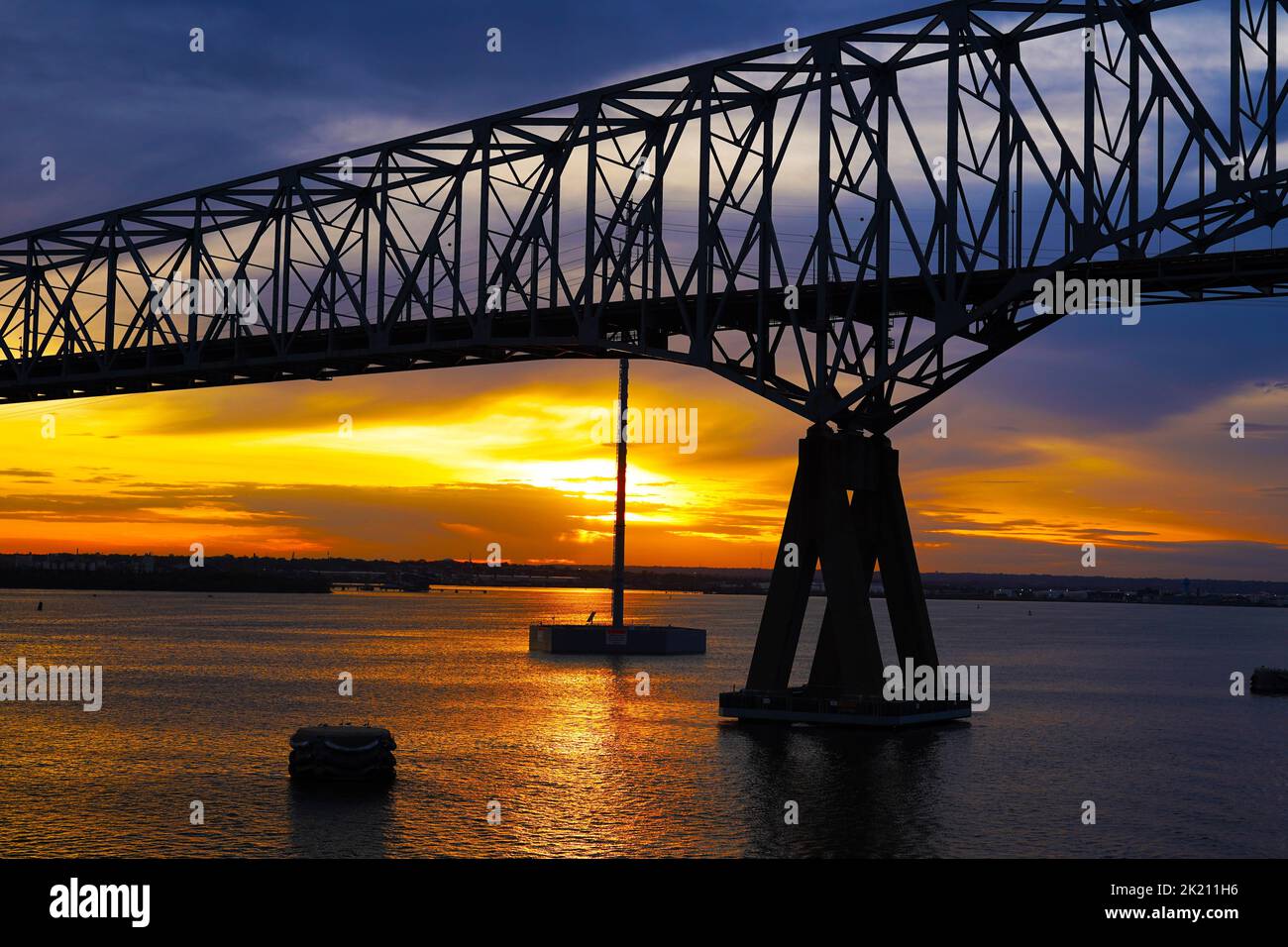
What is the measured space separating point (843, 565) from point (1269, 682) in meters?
66.7

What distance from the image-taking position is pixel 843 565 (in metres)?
51.3

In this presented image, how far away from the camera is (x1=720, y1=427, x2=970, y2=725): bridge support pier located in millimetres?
51531

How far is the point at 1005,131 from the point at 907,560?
15.5m

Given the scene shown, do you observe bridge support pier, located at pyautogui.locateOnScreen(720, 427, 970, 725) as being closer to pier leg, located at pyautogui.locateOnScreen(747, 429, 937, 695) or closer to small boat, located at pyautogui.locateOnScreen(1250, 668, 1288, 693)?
pier leg, located at pyautogui.locateOnScreen(747, 429, 937, 695)

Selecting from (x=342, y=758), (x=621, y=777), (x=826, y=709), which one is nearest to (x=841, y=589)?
(x=826, y=709)

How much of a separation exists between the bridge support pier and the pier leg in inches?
1.3

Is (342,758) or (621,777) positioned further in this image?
(621,777)

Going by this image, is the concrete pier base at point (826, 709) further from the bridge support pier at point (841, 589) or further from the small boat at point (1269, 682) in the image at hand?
the small boat at point (1269, 682)

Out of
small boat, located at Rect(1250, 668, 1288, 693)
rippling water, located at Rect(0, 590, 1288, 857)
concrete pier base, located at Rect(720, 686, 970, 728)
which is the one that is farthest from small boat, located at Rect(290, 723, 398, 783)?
small boat, located at Rect(1250, 668, 1288, 693)

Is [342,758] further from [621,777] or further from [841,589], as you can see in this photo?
[841,589]

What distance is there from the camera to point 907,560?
54.9 m

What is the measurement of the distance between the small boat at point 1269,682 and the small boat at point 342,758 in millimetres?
77065

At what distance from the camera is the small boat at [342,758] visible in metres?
46.7

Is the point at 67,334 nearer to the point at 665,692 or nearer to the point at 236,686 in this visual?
the point at 236,686
